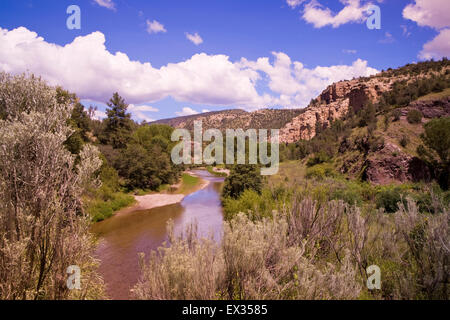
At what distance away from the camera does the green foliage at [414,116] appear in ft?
93.1

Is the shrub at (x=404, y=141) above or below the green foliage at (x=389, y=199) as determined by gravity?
above

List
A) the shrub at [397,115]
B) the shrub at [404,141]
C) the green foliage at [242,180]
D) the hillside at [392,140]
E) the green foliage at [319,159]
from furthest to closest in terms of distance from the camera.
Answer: the green foliage at [319,159] < the shrub at [397,115] < the shrub at [404,141] < the green foliage at [242,180] < the hillside at [392,140]

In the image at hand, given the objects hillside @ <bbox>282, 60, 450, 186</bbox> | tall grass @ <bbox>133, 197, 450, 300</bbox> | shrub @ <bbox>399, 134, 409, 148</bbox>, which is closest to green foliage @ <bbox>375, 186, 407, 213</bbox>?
hillside @ <bbox>282, 60, 450, 186</bbox>

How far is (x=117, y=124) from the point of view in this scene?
42.8 meters

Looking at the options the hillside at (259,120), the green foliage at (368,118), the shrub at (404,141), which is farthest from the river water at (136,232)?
the hillside at (259,120)

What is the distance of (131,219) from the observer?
22281 mm

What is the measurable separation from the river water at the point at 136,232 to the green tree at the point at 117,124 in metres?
18.4

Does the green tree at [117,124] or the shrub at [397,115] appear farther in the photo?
the green tree at [117,124]

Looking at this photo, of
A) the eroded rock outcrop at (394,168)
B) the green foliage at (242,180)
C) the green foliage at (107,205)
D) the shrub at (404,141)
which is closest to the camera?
the green foliage at (107,205)

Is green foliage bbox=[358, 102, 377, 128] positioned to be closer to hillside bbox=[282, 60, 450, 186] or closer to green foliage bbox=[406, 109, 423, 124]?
hillside bbox=[282, 60, 450, 186]

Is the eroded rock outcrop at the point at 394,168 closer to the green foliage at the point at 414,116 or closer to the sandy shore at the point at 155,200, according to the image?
the green foliage at the point at 414,116
